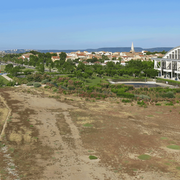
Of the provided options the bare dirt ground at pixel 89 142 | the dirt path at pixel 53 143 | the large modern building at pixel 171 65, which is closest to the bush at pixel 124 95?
the bare dirt ground at pixel 89 142

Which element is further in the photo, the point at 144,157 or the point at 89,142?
the point at 89,142

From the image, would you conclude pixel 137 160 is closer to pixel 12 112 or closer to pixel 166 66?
pixel 12 112

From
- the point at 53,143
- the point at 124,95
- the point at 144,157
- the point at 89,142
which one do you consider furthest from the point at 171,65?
the point at 53,143

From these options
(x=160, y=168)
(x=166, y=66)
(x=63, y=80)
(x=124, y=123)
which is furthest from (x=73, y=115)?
(x=166, y=66)

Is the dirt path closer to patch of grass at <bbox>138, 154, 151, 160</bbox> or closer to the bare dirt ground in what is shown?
the bare dirt ground

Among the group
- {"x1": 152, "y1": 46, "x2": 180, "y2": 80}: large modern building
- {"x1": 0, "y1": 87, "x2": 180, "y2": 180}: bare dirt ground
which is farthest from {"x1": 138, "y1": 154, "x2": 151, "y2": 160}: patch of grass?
{"x1": 152, "y1": 46, "x2": 180, "y2": 80}: large modern building

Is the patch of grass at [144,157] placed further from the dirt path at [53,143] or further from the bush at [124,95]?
the bush at [124,95]

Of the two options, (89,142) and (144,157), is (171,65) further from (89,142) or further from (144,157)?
(144,157)
